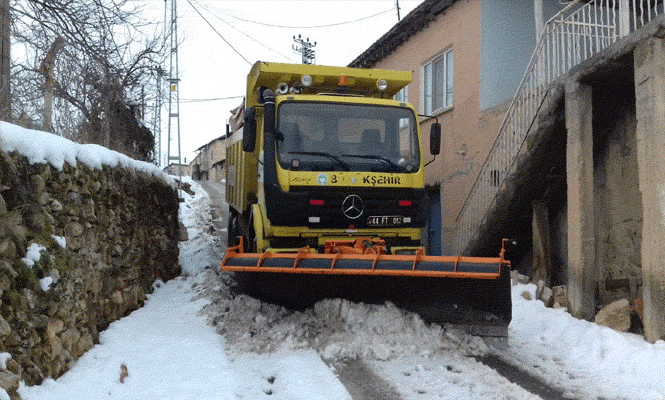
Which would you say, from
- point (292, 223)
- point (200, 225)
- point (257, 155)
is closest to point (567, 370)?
point (292, 223)

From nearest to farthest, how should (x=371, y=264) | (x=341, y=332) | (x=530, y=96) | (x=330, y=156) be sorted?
(x=371, y=264), (x=341, y=332), (x=330, y=156), (x=530, y=96)

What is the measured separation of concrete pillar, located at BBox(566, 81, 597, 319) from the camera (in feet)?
21.7

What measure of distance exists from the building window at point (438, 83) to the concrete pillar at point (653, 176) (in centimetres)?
649

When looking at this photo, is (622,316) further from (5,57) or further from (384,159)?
(5,57)

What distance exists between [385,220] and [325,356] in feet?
6.47

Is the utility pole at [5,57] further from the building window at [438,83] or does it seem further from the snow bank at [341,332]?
the building window at [438,83]

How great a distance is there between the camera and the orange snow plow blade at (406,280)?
5523 millimetres

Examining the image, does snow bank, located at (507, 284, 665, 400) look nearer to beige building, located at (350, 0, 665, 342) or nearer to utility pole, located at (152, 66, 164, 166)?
beige building, located at (350, 0, 665, 342)

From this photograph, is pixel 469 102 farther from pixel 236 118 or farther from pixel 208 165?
pixel 208 165

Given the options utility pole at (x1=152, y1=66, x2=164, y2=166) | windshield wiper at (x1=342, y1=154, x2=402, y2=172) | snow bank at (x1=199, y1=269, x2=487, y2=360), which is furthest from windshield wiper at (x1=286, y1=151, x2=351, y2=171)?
utility pole at (x1=152, y1=66, x2=164, y2=166)

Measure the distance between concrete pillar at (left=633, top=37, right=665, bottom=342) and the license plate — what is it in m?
2.59

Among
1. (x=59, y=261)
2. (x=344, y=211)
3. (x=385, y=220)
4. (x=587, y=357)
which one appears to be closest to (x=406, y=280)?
(x=385, y=220)

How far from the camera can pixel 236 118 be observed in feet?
34.5

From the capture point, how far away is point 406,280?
5871 mm
